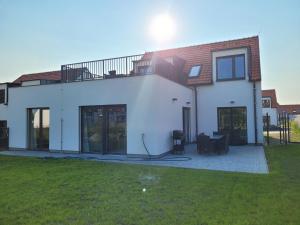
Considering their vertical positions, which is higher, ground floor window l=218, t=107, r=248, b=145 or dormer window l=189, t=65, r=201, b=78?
dormer window l=189, t=65, r=201, b=78

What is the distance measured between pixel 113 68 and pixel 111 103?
177 cm

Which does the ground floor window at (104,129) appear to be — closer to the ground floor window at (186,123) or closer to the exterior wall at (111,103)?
the exterior wall at (111,103)

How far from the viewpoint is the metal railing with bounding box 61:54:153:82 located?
11883 mm

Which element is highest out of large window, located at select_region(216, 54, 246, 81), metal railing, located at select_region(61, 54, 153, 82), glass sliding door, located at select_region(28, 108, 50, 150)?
large window, located at select_region(216, 54, 246, 81)

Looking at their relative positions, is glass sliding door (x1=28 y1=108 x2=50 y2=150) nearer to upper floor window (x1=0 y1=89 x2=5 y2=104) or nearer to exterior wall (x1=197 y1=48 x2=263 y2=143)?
upper floor window (x1=0 y1=89 x2=5 y2=104)

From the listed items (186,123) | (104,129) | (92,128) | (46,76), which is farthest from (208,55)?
(46,76)

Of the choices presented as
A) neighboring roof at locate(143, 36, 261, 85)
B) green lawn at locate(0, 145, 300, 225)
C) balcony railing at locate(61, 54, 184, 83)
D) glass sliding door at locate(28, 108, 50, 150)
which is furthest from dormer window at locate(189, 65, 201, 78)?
green lawn at locate(0, 145, 300, 225)

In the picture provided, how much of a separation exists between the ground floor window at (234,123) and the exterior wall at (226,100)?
0.75ft

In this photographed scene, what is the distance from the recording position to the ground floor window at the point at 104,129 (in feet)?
38.2

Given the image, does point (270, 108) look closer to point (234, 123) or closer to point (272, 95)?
point (272, 95)

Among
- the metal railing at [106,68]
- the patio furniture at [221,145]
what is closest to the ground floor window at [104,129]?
the metal railing at [106,68]

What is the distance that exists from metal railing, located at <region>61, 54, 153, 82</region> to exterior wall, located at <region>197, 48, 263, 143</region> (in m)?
5.49

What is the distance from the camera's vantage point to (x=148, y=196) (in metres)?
5.43

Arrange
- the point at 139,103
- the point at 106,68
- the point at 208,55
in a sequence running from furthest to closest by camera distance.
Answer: the point at 208,55
the point at 106,68
the point at 139,103
